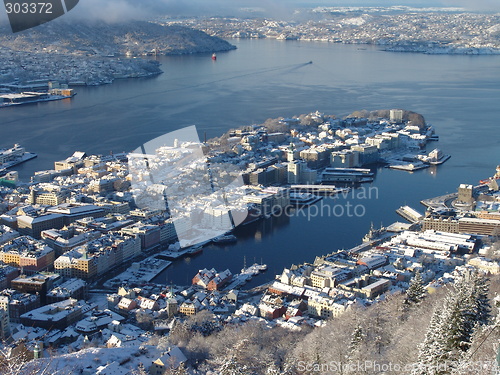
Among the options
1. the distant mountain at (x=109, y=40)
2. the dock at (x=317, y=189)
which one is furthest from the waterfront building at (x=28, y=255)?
the distant mountain at (x=109, y=40)

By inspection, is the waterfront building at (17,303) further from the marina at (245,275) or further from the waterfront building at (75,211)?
the waterfront building at (75,211)

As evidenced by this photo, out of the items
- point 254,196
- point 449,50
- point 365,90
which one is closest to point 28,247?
point 254,196

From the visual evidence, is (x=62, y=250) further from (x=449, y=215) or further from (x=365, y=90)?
(x=365, y=90)

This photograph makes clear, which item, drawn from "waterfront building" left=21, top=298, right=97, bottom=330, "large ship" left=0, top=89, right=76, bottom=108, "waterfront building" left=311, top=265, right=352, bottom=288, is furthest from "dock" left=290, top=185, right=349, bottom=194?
"large ship" left=0, top=89, right=76, bottom=108

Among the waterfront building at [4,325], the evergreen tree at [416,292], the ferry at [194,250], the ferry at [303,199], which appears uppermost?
the evergreen tree at [416,292]

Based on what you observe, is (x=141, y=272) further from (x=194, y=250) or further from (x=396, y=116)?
(x=396, y=116)

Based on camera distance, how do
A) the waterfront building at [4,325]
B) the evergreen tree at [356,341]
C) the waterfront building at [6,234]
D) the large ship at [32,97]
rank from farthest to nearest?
the large ship at [32,97]
the waterfront building at [6,234]
the waterfront building at [4,325]
the evergreen tree at [356,341]
